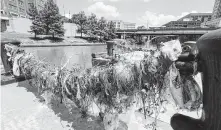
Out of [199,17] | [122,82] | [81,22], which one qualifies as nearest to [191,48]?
[122,82]

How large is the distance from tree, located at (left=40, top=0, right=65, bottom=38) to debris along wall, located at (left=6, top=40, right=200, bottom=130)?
31.3 m

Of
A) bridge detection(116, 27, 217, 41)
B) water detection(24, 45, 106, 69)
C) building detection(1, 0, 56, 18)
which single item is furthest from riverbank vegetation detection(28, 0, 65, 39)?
bridge detection(116, 27, 217, 41)

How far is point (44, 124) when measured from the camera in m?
2.77

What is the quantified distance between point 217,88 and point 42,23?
34668 millimetres

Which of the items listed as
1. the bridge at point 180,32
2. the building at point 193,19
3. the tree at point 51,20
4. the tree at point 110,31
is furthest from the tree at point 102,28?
the building at point 193,19

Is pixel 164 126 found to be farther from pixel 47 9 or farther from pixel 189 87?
pixel 47 9

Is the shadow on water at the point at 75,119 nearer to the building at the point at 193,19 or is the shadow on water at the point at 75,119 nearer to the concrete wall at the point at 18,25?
the concrete wall at the point at 18,25

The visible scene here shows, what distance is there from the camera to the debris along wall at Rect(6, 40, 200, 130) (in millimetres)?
1315

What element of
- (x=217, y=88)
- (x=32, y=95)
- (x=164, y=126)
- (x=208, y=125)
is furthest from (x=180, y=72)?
(x=32, y=95)

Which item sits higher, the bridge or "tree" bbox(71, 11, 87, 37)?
"tree" bbox(71, 11, 87, 37)

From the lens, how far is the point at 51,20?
101ft

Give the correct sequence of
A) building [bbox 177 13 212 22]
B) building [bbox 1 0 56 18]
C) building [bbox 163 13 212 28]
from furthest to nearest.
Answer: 1. building [bbox 177 13 212 22]
2. building [bbox 163 13 212 28]
3. building [bbox 1 0 56 18]

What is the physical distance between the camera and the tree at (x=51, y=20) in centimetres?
3020

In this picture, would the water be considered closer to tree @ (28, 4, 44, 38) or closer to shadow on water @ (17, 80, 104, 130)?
shadow on water @ (17, 80, 104, 130)
